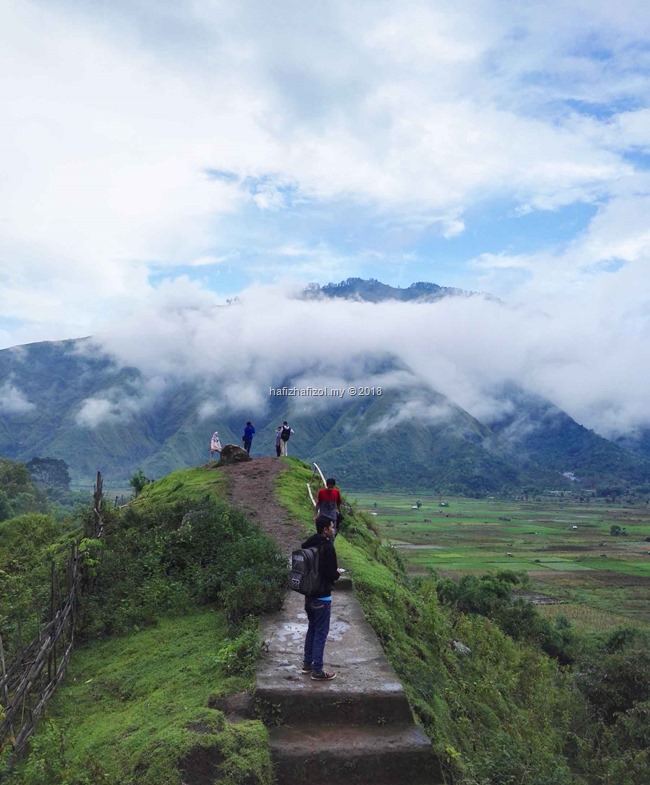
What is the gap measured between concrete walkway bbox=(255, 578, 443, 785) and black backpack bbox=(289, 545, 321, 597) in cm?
115

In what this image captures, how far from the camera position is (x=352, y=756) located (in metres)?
6.45

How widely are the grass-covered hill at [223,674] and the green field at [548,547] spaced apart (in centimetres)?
833

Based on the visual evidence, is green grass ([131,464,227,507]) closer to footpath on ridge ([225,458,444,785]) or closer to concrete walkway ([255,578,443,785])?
footpath on ridge ([225,458,444,785])

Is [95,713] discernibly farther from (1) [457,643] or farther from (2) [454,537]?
(2) [454,537]

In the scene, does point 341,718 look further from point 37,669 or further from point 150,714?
point 37,669

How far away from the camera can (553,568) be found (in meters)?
79.9

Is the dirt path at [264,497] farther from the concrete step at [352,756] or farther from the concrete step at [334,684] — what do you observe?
the concrete step at [352,756]

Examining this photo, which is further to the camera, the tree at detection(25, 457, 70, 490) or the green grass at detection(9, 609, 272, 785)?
the tree at detection(25, 457, 70, 490)

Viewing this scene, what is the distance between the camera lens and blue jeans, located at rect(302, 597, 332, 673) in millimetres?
7652

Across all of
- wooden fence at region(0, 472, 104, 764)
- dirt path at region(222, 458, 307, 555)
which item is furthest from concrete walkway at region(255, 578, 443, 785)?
dirt path at region(222, 458, 307, 555)

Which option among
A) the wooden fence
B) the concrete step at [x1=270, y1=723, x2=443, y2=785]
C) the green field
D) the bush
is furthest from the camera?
the green field

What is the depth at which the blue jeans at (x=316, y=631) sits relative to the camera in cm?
765

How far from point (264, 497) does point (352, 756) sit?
12.5 meters

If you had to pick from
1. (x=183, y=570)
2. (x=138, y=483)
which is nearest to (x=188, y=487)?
(x=138, y=483)
